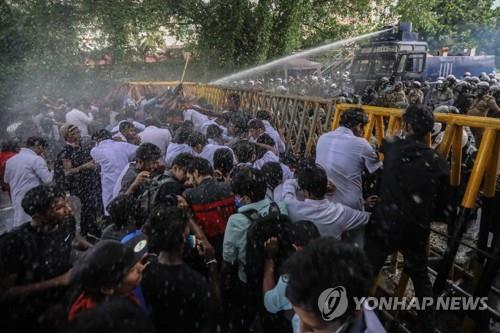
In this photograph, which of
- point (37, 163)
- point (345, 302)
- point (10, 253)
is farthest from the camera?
point (37, 163)

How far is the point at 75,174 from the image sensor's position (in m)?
4.92

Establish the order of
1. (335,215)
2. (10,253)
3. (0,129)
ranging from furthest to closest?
(0,129), (335,215), (10,253)

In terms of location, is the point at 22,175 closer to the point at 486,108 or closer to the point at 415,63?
the point at 486,108

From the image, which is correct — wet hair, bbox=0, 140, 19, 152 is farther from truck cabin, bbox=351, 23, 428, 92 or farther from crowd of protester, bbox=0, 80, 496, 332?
truck cabin, bbox=351, 23, 428, 92

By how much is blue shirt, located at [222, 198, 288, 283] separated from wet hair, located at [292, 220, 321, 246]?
268 mm

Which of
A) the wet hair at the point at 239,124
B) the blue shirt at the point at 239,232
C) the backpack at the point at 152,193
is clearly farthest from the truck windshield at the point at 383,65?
the blue shirt at the point at 239,232

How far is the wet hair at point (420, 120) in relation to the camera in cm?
270

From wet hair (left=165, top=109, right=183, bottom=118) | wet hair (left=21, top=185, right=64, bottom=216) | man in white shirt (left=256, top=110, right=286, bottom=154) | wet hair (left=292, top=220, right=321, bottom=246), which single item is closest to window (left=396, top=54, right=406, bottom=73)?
man in white shirt (left=256, top=110, right=286, bottom=154)

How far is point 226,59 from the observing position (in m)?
14.6

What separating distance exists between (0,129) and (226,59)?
8.12m

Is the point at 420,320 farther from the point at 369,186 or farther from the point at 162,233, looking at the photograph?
the point at 162,233

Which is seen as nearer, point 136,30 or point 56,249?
point 56,249

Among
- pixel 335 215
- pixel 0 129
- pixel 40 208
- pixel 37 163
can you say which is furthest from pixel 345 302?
pixel 0 129

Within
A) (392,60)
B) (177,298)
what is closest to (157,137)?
(177,298)
